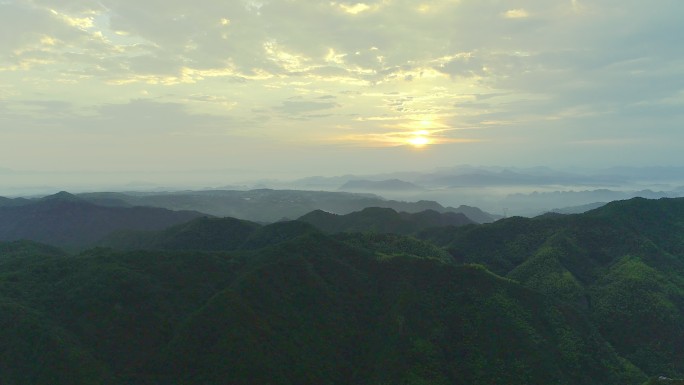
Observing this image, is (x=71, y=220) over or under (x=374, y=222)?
under

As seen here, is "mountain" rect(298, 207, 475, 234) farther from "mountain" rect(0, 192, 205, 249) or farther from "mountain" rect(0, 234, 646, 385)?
"mountain" rect(0, 192, 205, 249)

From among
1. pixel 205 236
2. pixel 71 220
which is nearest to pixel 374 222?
pixel 205 236

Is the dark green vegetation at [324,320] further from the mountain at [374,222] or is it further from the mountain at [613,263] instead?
the mountain at [374,222]

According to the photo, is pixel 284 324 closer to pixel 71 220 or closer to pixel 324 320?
pixel 324 320

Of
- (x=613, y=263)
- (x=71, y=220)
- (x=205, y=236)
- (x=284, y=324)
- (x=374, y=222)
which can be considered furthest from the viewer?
(x=71, y=220)

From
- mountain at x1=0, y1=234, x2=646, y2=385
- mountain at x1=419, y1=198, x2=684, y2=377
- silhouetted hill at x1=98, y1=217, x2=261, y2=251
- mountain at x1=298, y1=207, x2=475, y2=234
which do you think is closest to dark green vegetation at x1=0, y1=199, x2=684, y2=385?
mountain at x1=0, y1=234, x2=646, y2=385

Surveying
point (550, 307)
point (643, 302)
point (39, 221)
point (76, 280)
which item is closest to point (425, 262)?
point (550, 307)
